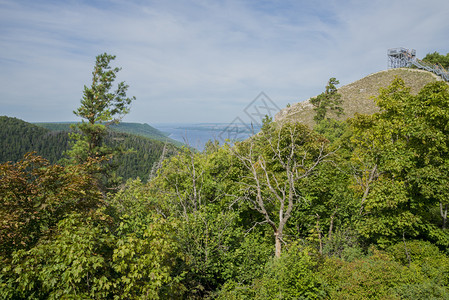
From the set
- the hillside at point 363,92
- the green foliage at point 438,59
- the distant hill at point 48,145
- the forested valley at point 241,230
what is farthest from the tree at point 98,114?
the distant hill at point 48,145

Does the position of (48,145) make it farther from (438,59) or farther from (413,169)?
(413,169)

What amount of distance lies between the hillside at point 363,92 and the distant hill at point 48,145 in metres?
104

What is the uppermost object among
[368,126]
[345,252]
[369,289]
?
[368,126]

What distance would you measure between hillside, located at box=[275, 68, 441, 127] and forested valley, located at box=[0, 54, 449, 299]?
150 feet

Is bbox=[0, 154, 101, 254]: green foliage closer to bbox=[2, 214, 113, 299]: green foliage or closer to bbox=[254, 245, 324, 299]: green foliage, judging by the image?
bbox=[2, 214, 113, 299]: green foliage

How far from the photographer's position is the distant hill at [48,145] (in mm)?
160375

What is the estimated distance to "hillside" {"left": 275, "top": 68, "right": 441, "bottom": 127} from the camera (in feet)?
198

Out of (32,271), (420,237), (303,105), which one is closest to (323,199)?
(420,237)

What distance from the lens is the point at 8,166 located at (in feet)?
26.2

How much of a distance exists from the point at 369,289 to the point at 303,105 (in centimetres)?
7526

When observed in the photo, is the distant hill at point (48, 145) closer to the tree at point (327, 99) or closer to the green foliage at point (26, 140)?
the green foliage at point (26, 140)

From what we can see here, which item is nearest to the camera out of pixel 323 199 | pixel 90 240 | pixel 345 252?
pixel 90 240

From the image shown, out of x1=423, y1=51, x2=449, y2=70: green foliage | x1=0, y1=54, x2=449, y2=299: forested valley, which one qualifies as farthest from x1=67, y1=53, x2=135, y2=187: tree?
x1=423, y1=51, x2=449, y2=70: green foliage

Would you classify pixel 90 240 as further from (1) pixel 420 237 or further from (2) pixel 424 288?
(1) pixel 420 237
